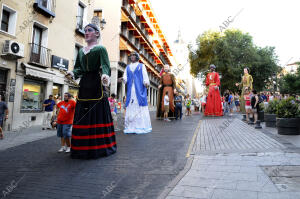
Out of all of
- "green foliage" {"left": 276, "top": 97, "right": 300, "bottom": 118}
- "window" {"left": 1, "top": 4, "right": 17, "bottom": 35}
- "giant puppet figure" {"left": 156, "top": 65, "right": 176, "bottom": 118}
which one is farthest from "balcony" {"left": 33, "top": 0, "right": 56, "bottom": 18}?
"green foliage" {"left": 276, "top": 97, "right": 300, "bottom": 118}


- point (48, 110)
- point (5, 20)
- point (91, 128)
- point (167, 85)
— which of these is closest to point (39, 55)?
point (5, 20)

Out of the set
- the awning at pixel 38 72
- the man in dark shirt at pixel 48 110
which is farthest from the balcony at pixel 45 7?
the man in dark shirt at pixel 48 110

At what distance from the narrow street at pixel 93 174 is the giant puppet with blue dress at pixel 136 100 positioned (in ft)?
8.17

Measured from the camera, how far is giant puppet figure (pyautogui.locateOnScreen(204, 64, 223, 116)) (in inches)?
515

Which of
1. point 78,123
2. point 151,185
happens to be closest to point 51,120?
point 78,123

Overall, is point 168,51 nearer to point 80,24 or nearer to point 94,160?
point 80,24

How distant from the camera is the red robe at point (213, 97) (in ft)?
43.1

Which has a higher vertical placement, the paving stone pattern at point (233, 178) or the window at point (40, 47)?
the window at point (40, 47)

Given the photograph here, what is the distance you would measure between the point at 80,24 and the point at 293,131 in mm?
16832

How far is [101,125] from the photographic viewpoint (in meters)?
4.25

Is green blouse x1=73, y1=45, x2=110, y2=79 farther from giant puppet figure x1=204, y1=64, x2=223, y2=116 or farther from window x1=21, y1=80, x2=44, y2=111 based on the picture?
window x1=21, y1=80, x2=44, y2=111

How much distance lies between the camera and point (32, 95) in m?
13.3

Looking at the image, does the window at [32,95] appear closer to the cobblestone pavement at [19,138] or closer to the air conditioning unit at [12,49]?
the air conditioning unit at [12,49]

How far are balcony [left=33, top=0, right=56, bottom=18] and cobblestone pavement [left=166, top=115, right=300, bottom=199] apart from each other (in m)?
13.2
